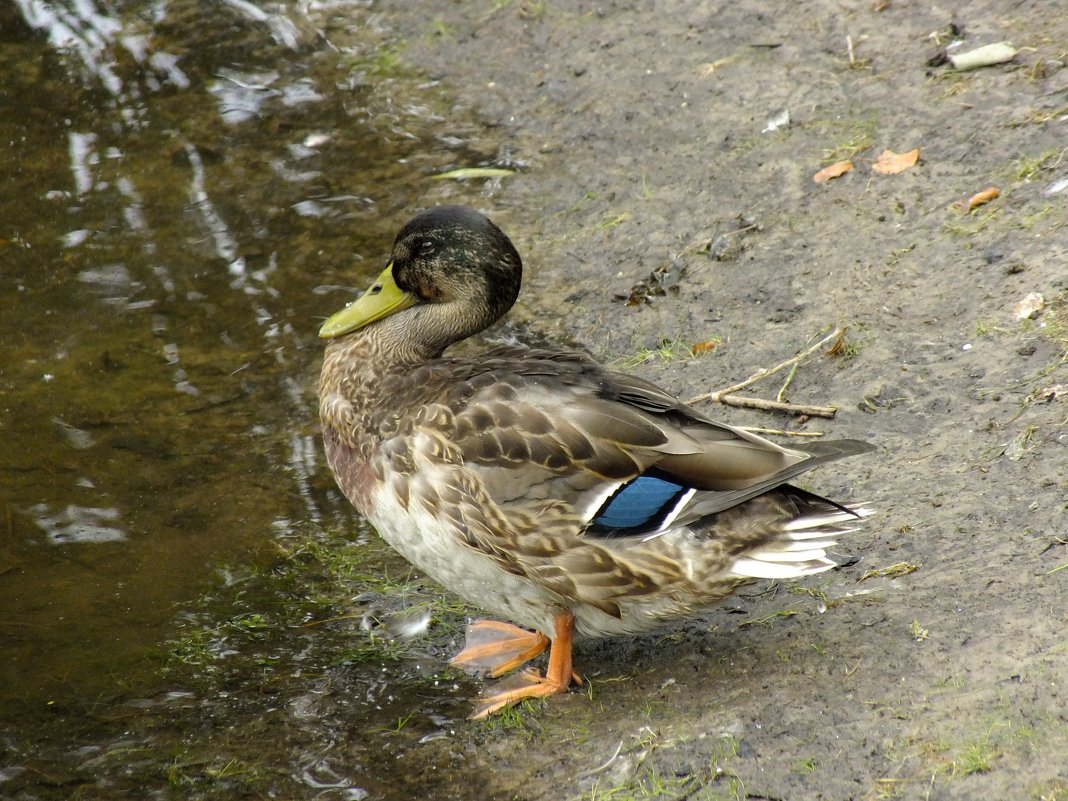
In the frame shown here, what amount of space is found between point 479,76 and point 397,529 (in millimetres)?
4438

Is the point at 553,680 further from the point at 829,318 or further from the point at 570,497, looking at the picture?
the point at 829,318

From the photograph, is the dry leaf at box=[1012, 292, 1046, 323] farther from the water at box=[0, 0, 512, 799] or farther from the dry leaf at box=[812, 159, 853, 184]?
the water at box=[0, 0, 512, 799]

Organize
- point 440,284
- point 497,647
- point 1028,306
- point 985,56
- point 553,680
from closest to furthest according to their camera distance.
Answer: point 553,680 < point 497,647 < point 440,284 < point 1028,306 < point 985,56

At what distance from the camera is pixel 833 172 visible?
572 cm

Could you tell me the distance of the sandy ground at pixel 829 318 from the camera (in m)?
3.12

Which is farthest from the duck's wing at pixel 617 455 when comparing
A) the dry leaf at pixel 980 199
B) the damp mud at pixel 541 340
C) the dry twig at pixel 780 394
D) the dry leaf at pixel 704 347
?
the dry leaf at pixel 980 199

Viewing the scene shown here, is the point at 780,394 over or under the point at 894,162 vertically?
under

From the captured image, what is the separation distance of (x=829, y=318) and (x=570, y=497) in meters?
1.97

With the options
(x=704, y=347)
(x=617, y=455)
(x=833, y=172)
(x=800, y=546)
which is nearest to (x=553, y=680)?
(x=617, y=455)

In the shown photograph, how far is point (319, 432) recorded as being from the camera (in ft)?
16.9

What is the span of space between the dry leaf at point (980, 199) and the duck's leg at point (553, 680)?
8.89 ft

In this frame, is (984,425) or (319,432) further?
(319,432)

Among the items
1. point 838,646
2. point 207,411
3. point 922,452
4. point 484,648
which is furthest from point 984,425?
point 207,411

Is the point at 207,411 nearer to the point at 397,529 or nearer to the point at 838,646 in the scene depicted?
the point at 397,529
